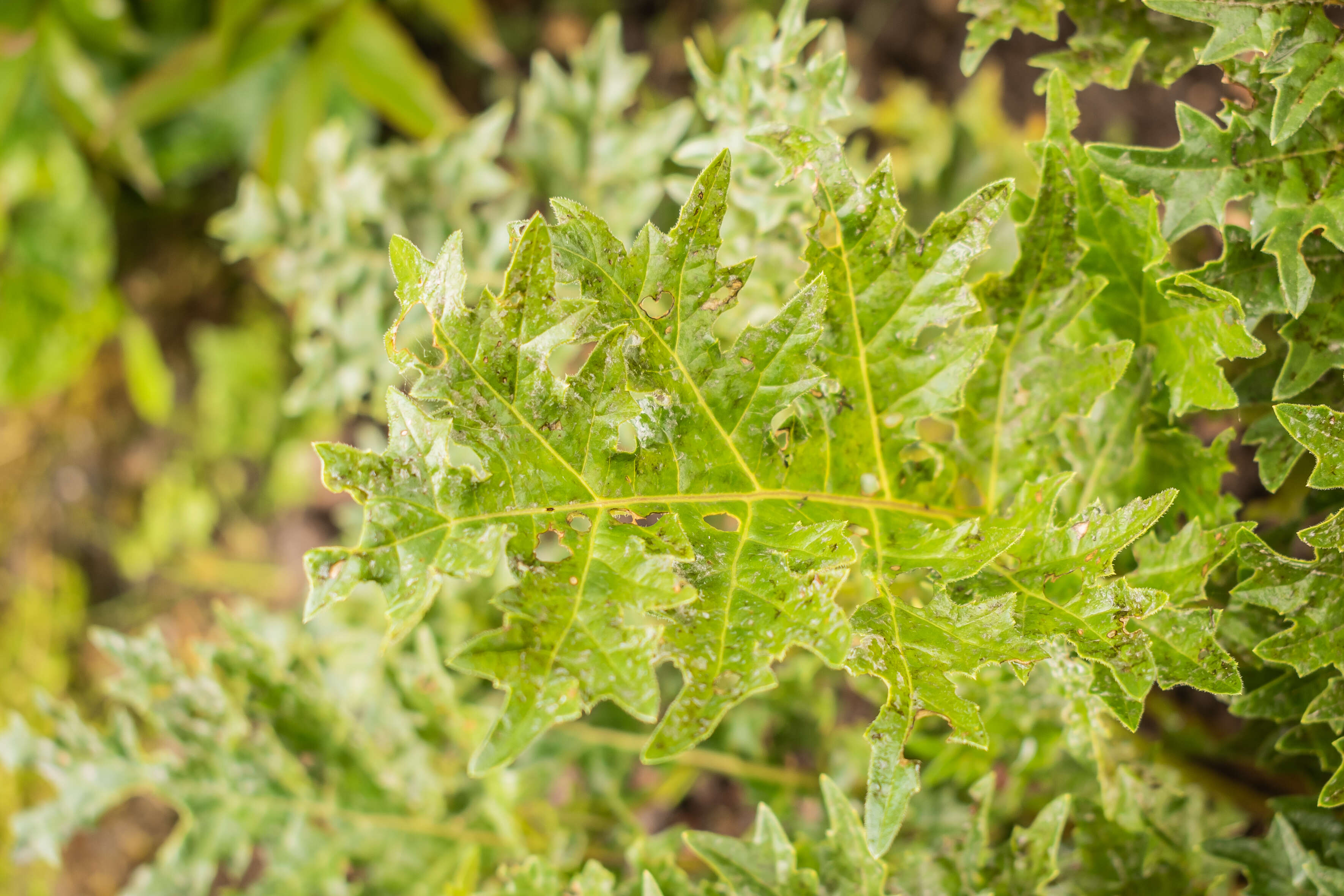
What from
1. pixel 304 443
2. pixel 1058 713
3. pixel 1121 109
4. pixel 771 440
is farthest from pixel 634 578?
pixel 304 443

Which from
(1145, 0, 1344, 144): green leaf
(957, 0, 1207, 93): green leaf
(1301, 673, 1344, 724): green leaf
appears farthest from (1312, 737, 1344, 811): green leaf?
(957, 0, 1207, 93): green leaf

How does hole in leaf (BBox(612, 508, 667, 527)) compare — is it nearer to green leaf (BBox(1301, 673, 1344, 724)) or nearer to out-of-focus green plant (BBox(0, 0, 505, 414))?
green leaf (BBox(1301, 673, 1344, 724))

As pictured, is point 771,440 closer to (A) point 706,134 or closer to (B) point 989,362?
(B) point 989,362

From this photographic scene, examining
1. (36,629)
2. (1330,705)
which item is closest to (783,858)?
(1330,705)

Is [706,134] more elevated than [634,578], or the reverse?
[706,134]

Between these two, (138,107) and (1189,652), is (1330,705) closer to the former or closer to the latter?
(1189,652)

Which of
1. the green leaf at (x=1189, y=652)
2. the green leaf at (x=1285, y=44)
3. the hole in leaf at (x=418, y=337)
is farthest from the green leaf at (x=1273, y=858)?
the hole in leaf at (x=418, y=337)
